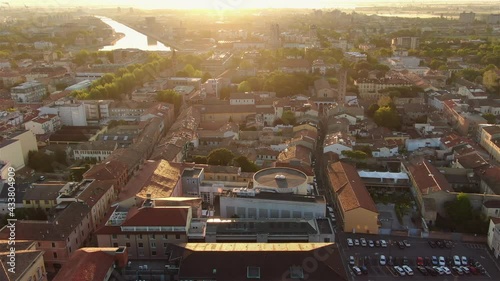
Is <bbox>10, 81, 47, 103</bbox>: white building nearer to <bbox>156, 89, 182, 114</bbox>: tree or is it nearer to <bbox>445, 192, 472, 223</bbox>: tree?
<bbox>156, 89, 182, 114</bbox>: tree

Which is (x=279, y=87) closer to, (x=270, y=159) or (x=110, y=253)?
(x=270, y=159)

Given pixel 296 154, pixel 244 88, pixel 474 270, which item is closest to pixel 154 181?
pixel 296 154

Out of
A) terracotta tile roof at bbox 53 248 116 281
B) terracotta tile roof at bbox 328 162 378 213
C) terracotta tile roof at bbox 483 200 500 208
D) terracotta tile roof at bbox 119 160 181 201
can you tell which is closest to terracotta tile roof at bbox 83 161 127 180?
terracotta tile roof at bbox 119 160 181 201

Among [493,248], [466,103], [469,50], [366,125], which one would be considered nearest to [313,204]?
[493,248]

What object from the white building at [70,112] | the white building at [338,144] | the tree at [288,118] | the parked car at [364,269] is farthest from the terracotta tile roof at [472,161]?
the white building at [70,112]

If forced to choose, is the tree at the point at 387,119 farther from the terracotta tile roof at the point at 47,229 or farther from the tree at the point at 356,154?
the terracotta tile roof at the point at 47,229

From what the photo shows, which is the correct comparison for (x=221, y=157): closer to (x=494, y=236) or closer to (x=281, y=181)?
(x=281, y=181)
